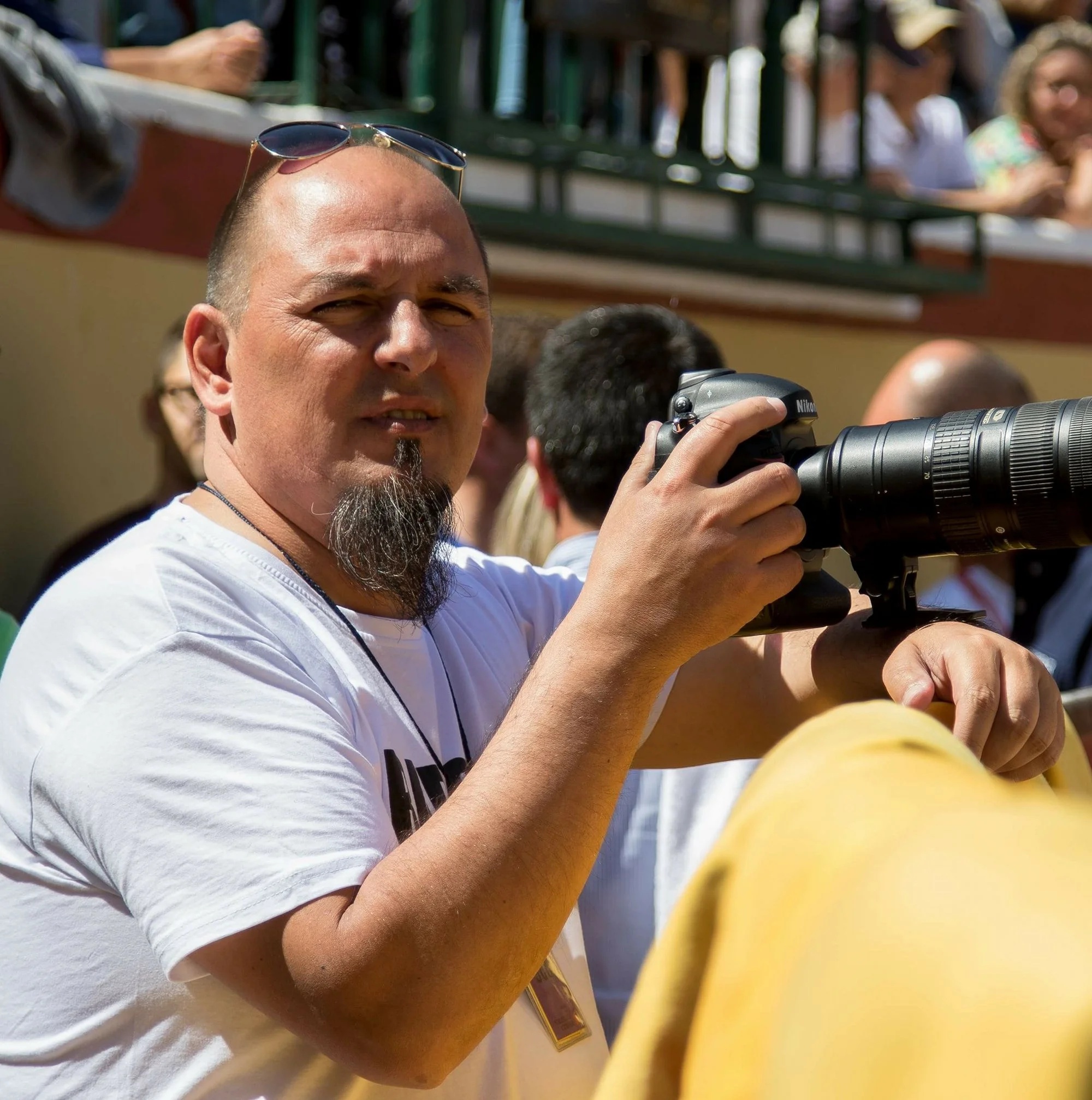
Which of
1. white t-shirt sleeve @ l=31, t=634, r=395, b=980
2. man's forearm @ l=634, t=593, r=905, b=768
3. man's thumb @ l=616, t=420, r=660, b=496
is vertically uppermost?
man's thumb @ l=616, t=420, r=660, b=496

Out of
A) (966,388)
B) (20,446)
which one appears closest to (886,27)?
(966,388)

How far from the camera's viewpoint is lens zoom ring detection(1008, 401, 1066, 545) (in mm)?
1318

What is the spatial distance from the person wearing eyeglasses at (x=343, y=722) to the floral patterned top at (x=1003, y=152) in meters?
5.51

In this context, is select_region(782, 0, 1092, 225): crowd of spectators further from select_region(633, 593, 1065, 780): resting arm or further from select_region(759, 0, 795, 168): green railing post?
select_region(633, 593, 1065, 780): resting arm

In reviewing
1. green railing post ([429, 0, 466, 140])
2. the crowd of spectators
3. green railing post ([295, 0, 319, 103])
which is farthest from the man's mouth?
the crowd of spectators

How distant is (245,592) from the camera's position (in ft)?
4.52

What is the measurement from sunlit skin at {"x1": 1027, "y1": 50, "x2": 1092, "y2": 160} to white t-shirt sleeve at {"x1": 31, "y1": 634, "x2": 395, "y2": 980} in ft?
19.2

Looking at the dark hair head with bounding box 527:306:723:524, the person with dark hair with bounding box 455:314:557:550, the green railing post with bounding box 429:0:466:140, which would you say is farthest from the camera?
the green railing post with bounding box 429:0:466:140

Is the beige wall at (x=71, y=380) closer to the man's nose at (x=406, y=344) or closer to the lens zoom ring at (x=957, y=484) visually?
the man's nose at (x=406, y=344)

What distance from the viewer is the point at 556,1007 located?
1455 millimetres

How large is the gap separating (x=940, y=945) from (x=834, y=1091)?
7cm

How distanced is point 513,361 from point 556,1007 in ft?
6.83

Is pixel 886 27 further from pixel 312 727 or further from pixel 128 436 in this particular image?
pixel 312 727

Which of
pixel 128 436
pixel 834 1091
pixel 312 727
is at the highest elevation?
pixel 834 1091
